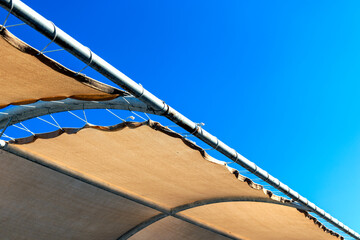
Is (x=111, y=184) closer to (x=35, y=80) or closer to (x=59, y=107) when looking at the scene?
(x=59, y=107)

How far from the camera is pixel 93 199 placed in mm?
10547

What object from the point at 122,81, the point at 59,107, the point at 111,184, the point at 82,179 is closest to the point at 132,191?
the point at 111,184

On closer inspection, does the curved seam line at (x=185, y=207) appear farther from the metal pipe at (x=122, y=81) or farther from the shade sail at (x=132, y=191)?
the metal pipe at (x=122, y=81)

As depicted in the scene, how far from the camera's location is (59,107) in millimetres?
7359

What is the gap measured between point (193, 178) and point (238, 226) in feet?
17.1

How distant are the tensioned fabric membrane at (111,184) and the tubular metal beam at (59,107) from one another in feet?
0.87

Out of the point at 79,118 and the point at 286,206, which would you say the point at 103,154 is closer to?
the point at 79,118

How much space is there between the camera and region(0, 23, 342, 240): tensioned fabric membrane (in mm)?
6527

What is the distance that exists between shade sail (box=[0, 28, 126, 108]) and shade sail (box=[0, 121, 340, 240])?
0.75 metres

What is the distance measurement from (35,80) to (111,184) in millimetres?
4662

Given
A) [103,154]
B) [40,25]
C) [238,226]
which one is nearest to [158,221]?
[238,226]

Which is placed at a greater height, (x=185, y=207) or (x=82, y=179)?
(x=185, y=207)

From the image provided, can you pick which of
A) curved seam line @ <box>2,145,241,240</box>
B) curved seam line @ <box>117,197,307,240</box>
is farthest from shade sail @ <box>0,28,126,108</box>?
curved seam line @ <box>117,197,307,240</box>

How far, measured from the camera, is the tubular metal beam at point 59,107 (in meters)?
6.66
